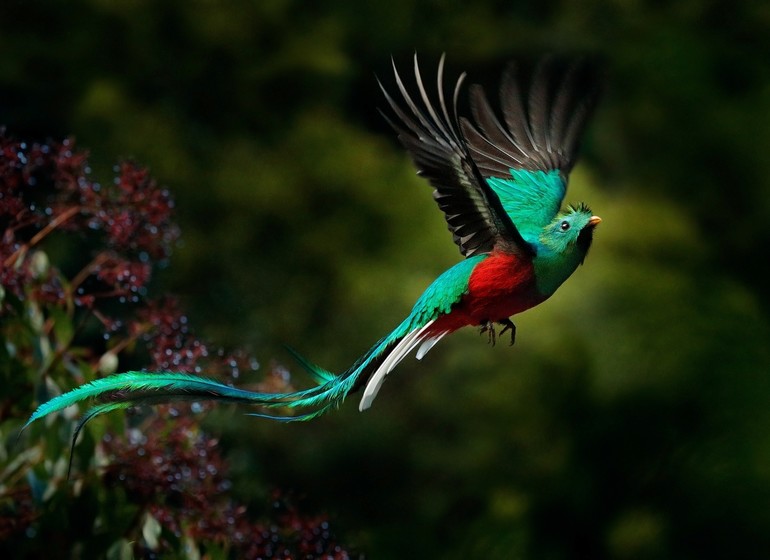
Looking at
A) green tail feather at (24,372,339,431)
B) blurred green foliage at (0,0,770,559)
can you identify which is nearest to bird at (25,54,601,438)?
green tail feather at (24,372,339,431)

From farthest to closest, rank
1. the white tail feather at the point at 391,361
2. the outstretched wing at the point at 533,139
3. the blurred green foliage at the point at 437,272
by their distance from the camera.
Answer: the blurred green foliage at the point at 437,272 < the outstretched wing at the point at 533,139 < the white tail feather at the point at 391,361

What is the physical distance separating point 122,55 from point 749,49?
1597 millimetres

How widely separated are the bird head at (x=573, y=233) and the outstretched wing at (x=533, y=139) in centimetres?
8

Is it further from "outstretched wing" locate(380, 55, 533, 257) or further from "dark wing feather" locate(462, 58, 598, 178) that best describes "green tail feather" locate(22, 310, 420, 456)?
"dark wing feather" locate(462, 58, 598, 178)

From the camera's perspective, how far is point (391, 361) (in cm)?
58

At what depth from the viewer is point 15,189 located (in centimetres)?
79

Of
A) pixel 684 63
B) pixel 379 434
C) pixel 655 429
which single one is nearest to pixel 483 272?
pixel 379 434

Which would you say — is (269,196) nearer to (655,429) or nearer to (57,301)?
(655,429)

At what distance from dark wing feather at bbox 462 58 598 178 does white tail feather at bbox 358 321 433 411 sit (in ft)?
0.62

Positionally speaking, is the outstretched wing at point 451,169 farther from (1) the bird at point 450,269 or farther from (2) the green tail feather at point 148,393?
(2) the green tail feather at point 148,393

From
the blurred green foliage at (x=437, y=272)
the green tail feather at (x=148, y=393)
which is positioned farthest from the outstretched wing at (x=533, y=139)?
the blurred green foliage at (x=437, y=272)

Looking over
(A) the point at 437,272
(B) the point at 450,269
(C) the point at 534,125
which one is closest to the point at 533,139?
(C) the point at 534,125

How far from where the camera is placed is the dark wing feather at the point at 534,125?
29.0 inches

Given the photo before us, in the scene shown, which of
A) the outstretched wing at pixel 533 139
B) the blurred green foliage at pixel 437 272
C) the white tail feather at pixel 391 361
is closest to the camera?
the white tail feather at pixel 391 361
